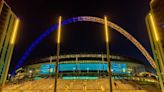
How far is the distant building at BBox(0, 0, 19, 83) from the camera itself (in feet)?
36.1

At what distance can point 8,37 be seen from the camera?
12.0 metres

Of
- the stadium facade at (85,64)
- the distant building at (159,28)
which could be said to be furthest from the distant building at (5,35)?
the stadium facade at (85,64)

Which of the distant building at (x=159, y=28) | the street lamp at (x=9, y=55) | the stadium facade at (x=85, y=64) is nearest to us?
the street lamp at (x=9, y=55)

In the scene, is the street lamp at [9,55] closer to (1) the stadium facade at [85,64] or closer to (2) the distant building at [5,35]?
(2) the distant building at [5,35]

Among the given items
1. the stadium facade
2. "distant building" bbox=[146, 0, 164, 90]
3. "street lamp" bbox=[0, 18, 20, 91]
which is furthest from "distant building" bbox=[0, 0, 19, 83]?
the stadium facade

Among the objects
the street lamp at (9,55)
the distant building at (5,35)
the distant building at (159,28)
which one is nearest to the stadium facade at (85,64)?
the street lamp at (9,55)

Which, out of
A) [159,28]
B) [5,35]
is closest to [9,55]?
[5,35]

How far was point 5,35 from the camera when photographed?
37.9 feet

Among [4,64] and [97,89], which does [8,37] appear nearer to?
[4,64]

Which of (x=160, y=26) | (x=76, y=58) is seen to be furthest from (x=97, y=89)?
(x=76, y=58)

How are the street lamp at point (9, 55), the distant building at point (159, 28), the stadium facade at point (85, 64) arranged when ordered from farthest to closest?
1. the stadium facade at point (85, 64)
2. the distant building at point (159, 28)
3. the street lamp at point (9, 55)

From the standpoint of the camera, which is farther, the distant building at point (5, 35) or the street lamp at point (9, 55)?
the distant building at point (5, 35)

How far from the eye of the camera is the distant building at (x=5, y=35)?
11.0m

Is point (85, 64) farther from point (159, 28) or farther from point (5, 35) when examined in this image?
point (159, 28)
